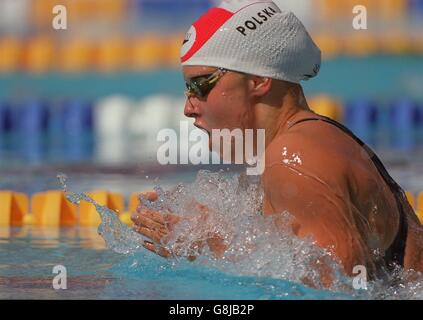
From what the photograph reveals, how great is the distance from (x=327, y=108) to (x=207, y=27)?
22.0 ft

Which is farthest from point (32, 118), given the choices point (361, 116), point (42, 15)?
point (42, 15)

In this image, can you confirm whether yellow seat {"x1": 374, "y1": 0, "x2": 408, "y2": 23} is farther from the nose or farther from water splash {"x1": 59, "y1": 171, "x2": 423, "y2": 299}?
the nose

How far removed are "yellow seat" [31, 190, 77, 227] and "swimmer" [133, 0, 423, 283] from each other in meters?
2.17

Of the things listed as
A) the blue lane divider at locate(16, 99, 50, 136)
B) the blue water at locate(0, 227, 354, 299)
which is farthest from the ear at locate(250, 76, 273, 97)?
the blue lane divider at locate(16, 99, 50, 136)

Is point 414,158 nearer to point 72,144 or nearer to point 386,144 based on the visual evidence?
point 386,144

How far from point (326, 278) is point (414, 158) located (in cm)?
514

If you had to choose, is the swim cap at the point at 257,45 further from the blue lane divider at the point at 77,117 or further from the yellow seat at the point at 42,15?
the yellow seat at the point at 42,15

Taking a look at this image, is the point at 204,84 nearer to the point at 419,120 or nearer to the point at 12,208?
the point at 12,208

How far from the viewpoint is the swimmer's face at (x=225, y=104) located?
9.37 ft

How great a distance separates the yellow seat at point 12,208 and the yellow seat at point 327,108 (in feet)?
15.2

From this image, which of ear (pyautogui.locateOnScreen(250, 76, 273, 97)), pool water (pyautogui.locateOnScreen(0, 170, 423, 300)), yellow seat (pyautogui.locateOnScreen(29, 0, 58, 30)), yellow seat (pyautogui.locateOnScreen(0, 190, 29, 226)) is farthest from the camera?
yellow seat (pyautogui.locateOnScreen(29, 0, 58, 30))

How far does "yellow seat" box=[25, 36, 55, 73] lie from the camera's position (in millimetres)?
12133

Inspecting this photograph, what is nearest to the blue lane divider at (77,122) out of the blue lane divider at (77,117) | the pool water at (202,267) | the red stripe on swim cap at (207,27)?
the blue lane divider at (77,117)

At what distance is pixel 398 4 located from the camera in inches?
Result: 524
